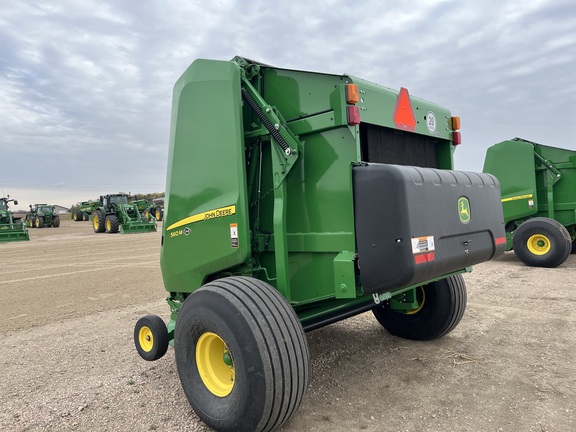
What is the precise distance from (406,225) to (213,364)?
147cm

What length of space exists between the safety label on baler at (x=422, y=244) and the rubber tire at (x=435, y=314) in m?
1.47

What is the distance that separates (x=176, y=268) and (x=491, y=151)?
27.2 ft

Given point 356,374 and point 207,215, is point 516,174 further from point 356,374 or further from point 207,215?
point 207,215

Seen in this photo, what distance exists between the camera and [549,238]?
8.20 m

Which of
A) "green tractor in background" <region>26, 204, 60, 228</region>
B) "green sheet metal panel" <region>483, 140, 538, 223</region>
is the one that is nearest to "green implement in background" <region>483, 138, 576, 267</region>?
"green sheet metal panel" <region>483, 140, 538, 223</region>

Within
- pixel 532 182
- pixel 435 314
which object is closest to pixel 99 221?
pixel 532 182

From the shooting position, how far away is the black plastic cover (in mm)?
2441

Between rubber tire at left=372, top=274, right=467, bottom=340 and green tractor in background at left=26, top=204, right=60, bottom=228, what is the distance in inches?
1231

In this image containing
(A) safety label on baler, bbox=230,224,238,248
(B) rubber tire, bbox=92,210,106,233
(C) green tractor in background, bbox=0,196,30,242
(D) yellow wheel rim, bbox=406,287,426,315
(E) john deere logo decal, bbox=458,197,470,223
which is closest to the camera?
(E) john deere logo decal, bbox=458,197,470,223

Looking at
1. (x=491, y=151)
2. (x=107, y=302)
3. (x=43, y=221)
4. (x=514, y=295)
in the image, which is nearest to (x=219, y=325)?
(x=107, y=302)

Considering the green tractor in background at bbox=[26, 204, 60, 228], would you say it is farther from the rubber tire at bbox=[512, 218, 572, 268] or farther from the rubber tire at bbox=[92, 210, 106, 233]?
the rubber tire at bbox=[512, 218, 572, 268]

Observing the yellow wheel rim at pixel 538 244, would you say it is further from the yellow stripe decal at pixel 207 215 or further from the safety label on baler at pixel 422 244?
the yellow stripe decal at pixel 207 215

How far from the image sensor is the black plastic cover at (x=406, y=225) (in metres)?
2.44

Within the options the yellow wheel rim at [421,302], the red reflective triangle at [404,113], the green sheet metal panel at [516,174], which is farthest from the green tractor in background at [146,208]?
the red reflective triangle at [404,113]
